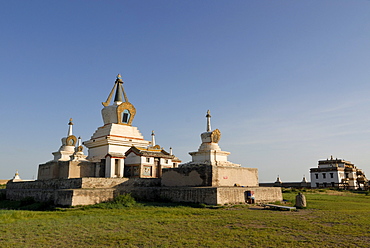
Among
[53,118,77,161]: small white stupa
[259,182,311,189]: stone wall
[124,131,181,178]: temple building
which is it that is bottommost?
[259,182,311,189]: stone wall

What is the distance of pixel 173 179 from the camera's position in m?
17.8

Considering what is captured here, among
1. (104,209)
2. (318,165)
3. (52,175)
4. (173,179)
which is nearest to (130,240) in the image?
(104,209)

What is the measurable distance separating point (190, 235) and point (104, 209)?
7.35 metres

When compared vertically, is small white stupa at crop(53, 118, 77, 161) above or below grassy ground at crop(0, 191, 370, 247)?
above

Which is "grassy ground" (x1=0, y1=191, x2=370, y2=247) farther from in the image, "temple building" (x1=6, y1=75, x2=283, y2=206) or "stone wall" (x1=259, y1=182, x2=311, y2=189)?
"stone wall" (x1=259, y1=182, x2=311, y2=189)

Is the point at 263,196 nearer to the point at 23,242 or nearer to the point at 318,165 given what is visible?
the point at 23,242

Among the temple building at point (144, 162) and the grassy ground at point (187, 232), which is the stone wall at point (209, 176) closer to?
the temple building at point (144, 162)

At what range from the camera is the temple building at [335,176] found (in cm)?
4255

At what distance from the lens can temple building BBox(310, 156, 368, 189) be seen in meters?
42.6

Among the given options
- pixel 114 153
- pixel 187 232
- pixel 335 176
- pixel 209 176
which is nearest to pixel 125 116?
pixel 114 153

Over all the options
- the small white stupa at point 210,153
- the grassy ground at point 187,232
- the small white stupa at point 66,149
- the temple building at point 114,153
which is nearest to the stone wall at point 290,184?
the temple building at point 114,153

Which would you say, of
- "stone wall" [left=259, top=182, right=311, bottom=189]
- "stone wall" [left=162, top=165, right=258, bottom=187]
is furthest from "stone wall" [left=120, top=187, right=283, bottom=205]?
"stone wall" [left=259, top=182, right=311, bottom=189]

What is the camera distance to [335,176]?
140 ft

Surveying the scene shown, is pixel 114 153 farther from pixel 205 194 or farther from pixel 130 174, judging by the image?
pixel 205 194
